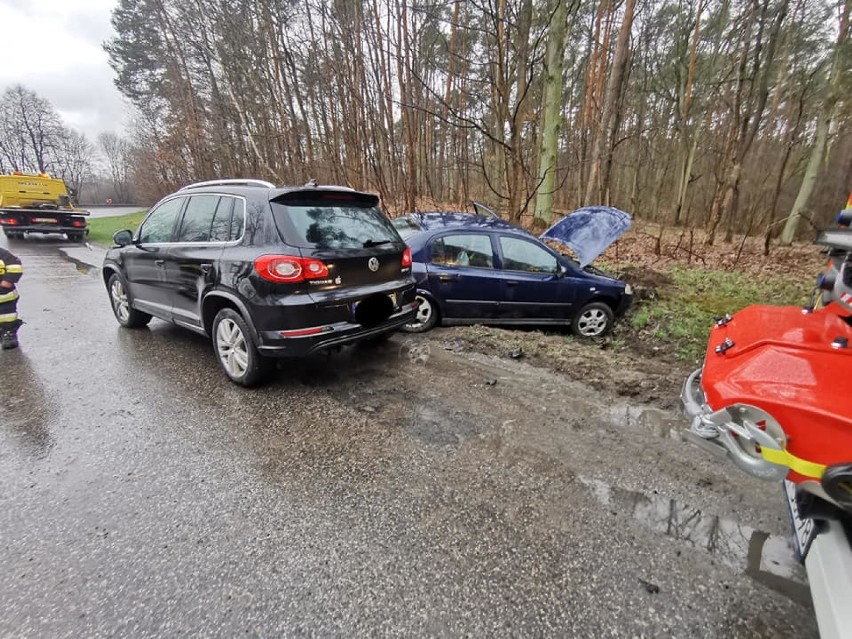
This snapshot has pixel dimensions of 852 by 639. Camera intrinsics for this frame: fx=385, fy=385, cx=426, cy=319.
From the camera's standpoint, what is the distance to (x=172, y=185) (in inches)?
754

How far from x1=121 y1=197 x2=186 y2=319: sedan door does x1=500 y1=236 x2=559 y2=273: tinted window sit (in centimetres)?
392

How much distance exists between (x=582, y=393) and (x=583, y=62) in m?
19.5

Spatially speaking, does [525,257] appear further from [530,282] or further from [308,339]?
[308,339]

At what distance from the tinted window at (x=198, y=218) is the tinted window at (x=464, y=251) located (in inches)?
101

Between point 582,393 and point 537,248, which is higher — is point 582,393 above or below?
below

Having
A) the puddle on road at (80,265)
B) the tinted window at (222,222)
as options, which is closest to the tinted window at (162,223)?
the tinted window at (222,222)

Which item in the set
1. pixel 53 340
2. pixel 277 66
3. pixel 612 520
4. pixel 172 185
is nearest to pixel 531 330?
pixel 612 520

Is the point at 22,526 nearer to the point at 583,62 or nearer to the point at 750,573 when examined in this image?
the point at 750,573

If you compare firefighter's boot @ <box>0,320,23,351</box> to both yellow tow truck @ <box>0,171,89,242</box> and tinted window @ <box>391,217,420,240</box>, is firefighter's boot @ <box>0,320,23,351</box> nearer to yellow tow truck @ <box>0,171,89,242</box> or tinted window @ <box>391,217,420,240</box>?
tinted window @ <box>391,217,420,240</box>

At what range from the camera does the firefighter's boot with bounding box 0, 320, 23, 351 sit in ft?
14.9

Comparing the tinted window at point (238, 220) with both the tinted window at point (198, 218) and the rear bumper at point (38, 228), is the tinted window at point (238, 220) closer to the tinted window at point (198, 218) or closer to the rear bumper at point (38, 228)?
the tinted window at point (198, 218)

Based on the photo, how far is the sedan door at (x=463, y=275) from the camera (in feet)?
16.5

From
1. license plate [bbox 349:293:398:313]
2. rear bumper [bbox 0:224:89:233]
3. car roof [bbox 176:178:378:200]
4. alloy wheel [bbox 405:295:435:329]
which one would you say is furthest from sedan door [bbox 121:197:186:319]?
rear bumper [bbox 0:224:89:233]

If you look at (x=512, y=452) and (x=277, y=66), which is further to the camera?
(x=277, y=66)
